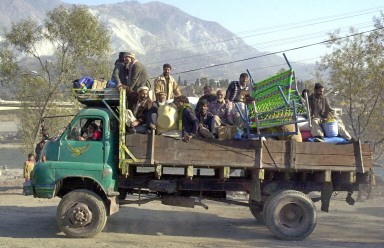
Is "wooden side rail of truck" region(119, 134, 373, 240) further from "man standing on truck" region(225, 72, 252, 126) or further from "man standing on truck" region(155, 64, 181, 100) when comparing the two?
"man standing on truck" region(155, 64, 181, 100)

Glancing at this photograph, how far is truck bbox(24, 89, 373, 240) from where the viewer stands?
904cm

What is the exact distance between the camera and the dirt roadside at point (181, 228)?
9.05m

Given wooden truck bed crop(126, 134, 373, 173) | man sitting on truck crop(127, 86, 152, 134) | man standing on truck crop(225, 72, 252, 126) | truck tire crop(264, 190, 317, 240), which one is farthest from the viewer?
man standing on truck crop(225, 72, 252, 126)

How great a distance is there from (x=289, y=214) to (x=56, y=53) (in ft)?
36.4

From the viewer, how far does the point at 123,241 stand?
9078mm

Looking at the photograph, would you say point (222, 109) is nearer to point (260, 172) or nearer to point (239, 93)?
point (239, 93)

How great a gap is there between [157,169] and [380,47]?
9.47 m

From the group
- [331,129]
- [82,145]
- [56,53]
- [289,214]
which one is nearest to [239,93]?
[331,129]

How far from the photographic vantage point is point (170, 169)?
375 inches

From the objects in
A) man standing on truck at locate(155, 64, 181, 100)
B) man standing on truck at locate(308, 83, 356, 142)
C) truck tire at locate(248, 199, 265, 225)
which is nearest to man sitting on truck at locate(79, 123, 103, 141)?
man standing on truck at locate(155, 64, 181, 100)

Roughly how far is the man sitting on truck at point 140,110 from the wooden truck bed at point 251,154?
22 centimetres

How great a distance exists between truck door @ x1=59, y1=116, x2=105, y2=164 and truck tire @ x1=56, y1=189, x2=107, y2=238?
0.64m

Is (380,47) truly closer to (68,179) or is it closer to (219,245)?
(219,245)

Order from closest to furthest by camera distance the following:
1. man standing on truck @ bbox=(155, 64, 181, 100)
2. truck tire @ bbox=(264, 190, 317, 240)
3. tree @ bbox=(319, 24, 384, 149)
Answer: truck tire @ bbox=(264, 190, 317, 240) < man standing on truck @ bbox=(155, 64, 181, 100) < tree @ bbox=(319, 24, 384, 149)
